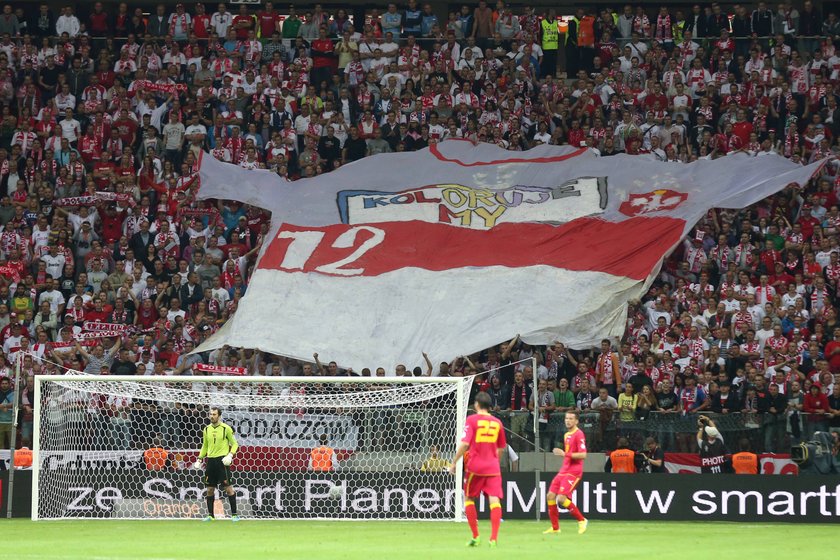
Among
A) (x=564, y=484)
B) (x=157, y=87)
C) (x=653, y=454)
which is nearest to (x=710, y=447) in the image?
(x=653, y=454)

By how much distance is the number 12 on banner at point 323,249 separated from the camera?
2766 cm

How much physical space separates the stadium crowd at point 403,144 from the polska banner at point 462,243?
50 centimetres

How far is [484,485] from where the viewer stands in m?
15.8

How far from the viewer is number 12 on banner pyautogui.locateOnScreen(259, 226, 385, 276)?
27.7 meters

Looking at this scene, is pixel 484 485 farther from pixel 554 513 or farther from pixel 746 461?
pixel 746 461

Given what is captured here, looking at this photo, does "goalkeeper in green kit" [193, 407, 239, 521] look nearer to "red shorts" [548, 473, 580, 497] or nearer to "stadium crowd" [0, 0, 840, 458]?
"stadium crowd" [0, 0, 840, 458]

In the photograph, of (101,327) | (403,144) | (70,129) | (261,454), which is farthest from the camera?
(70,129)

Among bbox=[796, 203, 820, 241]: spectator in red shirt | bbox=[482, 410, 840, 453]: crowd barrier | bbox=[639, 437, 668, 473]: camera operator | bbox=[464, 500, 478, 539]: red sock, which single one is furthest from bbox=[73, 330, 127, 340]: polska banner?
bbox=[796, 203, 820, 241]: spectator in red shirt

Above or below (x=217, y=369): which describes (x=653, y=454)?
below

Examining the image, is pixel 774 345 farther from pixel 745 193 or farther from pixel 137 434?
pixel 137 434

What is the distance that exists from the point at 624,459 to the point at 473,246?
6.80 meters

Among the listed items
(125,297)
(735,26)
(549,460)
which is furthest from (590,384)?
(735,26)

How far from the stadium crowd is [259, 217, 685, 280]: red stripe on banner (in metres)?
0.74

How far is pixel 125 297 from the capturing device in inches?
1068
